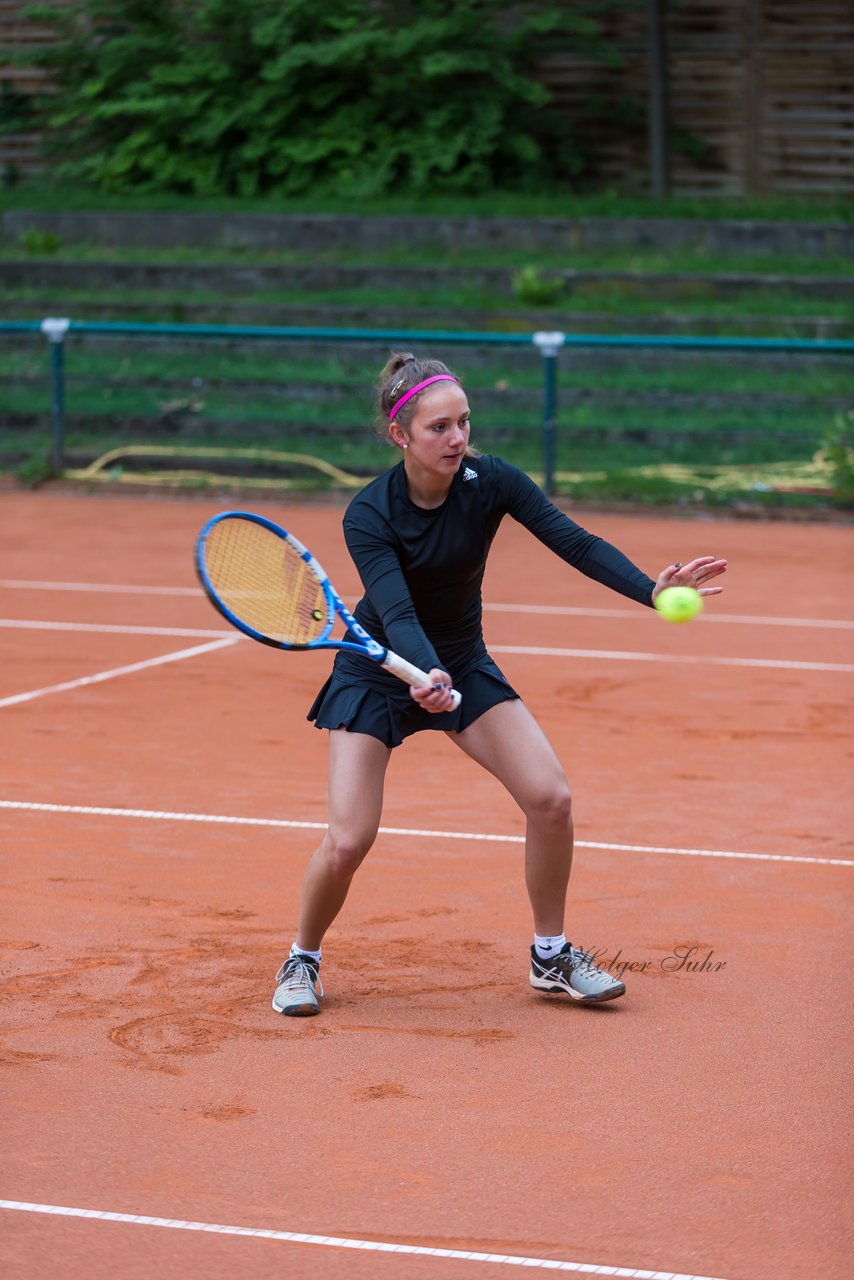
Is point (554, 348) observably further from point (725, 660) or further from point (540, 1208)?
point (540, 1208)

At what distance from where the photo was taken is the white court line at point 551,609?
10.9 metres

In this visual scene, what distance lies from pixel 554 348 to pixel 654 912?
407 inches

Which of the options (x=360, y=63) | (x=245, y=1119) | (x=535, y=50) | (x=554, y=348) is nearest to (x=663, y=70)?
(x=535, y=50)

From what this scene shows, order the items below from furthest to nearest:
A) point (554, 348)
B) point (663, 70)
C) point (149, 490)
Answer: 1. point (663, 70)
2. point (149, 490)
3. point (554, 348)

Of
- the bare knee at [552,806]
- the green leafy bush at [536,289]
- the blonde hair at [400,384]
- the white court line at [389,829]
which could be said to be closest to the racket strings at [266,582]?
the blonde hair at [400,384]

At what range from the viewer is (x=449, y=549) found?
462 centimetres

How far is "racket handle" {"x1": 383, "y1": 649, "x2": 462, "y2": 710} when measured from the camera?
433 cm

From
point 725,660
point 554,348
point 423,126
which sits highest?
point 423,126

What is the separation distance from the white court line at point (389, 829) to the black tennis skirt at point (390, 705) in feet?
5.59

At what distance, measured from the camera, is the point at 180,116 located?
22.7 metres

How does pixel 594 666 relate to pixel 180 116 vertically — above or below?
below

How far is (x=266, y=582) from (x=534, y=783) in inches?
38.1

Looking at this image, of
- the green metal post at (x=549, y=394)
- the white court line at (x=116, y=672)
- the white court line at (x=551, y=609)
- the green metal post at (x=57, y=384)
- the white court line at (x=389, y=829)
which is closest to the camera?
the white court line at (x=389, y=829)
